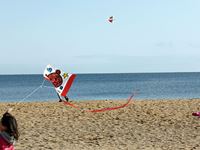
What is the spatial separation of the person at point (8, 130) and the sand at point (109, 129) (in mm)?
4215

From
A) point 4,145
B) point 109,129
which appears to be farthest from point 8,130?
point 109,129

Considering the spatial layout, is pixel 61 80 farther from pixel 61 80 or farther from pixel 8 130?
pixel 8 130

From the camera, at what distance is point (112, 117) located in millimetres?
16656

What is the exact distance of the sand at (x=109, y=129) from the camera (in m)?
12.0

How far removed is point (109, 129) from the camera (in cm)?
1428

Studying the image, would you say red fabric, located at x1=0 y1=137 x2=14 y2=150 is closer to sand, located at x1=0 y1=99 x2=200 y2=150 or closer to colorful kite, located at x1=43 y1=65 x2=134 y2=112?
sand, located at x1=0 y1=99 x2=200 y2=150

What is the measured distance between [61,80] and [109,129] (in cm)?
479

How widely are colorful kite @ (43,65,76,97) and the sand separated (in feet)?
2.70

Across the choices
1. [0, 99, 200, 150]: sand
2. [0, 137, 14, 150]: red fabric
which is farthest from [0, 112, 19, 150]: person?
[0, 99, 200, 150]: sand

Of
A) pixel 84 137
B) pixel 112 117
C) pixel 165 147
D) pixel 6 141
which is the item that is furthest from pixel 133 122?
pixel 6 141

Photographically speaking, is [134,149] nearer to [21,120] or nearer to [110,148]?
[110,148]

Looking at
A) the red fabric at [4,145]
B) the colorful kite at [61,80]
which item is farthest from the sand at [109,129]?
Answer: the red fabric at [4,145]

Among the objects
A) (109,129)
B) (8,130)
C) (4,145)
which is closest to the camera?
(8,130)

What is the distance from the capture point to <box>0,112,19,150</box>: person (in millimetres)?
7270
